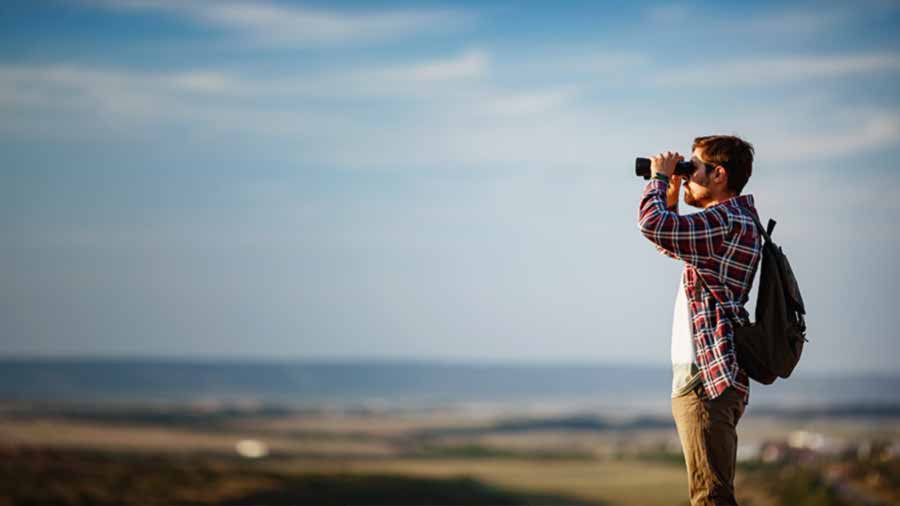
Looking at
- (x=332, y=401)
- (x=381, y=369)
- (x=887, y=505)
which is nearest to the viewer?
(x=887, y=505)

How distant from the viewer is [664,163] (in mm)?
3291

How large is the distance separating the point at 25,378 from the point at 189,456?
79160 mm

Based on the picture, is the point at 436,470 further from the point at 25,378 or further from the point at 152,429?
the point at 25,378

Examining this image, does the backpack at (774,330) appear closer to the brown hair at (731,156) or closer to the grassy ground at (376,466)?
the brown hair at (731,156)

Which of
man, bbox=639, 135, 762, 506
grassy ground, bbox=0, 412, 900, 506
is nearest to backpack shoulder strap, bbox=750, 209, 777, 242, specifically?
man, bbox=639, 135, 762, 506

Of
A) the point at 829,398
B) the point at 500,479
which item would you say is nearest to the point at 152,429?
the point at 500,479

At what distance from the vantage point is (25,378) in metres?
103

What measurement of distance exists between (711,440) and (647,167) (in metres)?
0.82

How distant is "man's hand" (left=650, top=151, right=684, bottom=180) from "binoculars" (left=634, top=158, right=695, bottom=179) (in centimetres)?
3

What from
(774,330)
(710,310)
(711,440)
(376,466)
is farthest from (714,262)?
(376,466)

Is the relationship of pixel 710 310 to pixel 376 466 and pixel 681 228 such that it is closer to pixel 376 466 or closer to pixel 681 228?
pixel 681 228

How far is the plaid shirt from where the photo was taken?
10.5 feet

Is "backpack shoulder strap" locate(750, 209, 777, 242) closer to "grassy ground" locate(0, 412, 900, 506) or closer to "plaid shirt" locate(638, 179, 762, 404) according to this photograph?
"plaid shirt" locate(638, 179, 762, 404)

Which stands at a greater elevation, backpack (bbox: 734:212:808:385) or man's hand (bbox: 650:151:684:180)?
man's hand (bbox: 650:151:684:180)
